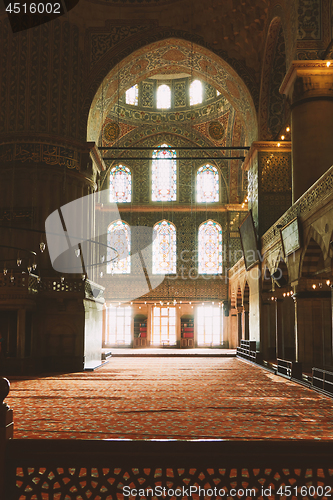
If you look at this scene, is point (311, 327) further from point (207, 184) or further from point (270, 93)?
point (207, 184)

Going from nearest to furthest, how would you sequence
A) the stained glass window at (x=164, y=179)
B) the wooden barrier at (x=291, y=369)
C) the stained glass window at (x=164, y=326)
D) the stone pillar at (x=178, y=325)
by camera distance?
the wooden barrier at (x=291, y=369) < the stone pillar at (x=178, y=325) < the stained glass window at (x=164, y=326) < the stained glass window at (x=164, y=179)

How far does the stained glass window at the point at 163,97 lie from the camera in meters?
22.6

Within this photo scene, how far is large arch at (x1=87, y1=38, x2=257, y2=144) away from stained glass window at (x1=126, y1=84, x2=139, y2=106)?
6.53 metres

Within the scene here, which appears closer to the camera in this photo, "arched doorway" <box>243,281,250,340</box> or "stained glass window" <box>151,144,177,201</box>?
"arched doorway" <box>243,281,250,340</box>

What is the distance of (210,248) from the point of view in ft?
71.9

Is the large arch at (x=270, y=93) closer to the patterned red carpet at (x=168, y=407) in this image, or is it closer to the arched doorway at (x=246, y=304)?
the arched doorway at (x=246, y=304)

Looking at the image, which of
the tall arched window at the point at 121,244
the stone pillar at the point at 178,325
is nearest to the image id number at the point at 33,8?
the tall arched window at the point at 121,244

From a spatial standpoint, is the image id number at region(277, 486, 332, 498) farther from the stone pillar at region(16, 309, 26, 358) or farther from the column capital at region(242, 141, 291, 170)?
the column capital at region(242, 141, 291, 170)

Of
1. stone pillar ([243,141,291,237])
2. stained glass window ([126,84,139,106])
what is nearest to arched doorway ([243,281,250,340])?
stone pillar ([243,141,291,237])

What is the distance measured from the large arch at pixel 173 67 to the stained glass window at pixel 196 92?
20.8 feet

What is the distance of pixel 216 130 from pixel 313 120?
1210 cm

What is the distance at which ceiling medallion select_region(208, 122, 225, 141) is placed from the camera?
2192cm

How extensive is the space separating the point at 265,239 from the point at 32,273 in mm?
6170

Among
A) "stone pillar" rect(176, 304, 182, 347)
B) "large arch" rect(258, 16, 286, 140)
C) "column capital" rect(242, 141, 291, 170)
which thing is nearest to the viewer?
"large arch" rect(258, 16, 286, 140)
